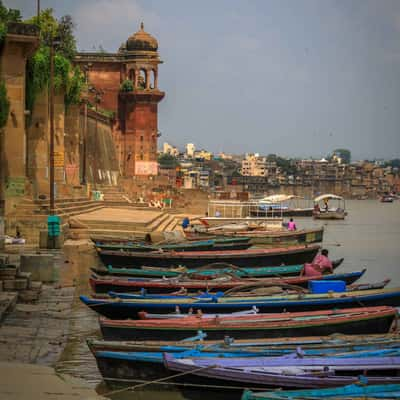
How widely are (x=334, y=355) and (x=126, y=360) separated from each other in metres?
2.66

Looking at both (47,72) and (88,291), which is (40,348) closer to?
(88,291)

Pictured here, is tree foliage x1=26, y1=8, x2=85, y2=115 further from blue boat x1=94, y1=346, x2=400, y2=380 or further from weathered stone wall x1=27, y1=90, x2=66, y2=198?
blue boat x1=94, y1=346, x2=400, y2=380

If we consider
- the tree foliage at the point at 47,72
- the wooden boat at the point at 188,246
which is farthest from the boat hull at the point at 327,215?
the wooden boat at the point at 188,246

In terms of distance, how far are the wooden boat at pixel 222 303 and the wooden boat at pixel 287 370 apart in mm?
3594

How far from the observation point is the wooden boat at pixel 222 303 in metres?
13.9

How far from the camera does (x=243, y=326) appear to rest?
40.1 feet

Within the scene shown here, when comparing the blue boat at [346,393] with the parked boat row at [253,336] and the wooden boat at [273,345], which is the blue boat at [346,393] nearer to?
the parked boat row at [253,336]

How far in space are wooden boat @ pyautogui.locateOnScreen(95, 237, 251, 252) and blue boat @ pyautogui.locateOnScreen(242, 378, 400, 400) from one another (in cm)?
1530

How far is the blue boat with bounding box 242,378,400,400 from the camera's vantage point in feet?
29.0

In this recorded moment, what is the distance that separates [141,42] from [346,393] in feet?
215

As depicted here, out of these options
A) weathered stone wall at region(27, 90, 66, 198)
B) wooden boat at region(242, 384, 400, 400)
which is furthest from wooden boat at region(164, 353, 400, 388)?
weathered stone wall at region(27, 90, 66, 198)

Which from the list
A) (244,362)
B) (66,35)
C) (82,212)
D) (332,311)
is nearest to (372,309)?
(332,311)

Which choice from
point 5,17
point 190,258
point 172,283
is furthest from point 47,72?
point 172,283

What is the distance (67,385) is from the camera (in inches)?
431
